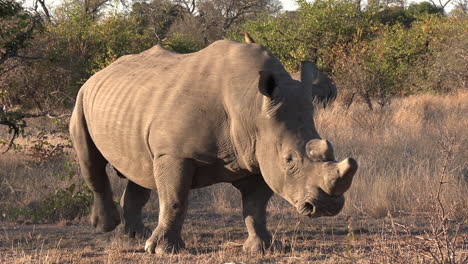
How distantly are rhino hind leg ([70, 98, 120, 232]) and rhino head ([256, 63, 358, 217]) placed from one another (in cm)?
207

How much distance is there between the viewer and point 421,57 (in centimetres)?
2028

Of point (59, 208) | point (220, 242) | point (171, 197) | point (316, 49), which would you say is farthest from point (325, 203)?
point (316, 49)

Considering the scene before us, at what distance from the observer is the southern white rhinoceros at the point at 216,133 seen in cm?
403

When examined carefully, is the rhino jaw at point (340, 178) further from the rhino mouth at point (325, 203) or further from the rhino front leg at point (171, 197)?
the rhino front leg at point (171, 197)

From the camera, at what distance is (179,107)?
180 inches

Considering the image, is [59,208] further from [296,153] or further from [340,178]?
[340,178]

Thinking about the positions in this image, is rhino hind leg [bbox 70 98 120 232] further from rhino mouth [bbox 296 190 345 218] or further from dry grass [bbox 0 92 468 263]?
rhino mouth [bbox 296 190 345 218]

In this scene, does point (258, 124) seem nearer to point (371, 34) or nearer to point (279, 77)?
point (279, 77)

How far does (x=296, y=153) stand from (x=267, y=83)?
51 centimetres

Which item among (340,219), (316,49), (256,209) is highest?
(316,49)

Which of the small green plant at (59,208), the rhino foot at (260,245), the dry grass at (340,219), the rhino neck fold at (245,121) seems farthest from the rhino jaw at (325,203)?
the small green plant at (59,208)

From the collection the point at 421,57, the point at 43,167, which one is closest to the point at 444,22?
the point at 421,57

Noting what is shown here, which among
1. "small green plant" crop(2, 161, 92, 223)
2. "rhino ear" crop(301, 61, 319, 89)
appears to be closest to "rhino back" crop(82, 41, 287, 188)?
"rhino ear" crop(301, 61, 319, 89)

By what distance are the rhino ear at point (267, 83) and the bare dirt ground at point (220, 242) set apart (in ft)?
3.66
